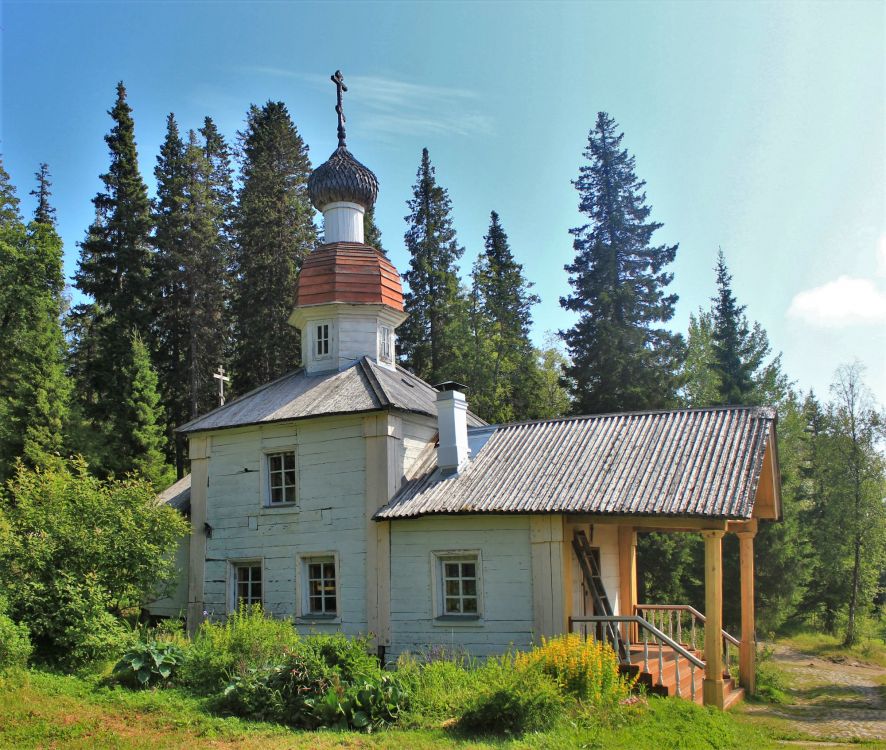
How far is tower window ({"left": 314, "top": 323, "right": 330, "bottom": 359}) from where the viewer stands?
18406 mm

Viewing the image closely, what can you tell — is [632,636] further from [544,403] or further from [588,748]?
[544,403]

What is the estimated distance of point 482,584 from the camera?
13.5 metres

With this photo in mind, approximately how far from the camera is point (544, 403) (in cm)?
3550

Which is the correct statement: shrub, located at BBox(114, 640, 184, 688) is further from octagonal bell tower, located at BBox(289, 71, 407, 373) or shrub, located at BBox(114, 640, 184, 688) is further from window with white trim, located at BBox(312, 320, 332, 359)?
window with white trim, located at BBox(312, 320, 332, 359)

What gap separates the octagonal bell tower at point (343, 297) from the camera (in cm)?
1819

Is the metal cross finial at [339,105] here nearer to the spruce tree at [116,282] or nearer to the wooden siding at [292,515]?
the wooden siding at [292,515]

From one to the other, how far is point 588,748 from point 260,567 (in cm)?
922

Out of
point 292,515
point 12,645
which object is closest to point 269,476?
point 292,515

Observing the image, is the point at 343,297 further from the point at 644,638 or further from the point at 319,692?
the point at 319,692

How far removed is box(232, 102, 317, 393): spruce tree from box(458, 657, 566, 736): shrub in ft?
73.7

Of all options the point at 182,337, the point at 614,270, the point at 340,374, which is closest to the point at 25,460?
the point at 182,337

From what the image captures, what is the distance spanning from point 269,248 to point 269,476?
17655 mm

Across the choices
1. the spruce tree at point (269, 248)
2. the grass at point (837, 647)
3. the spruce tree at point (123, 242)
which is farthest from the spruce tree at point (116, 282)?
the grass at point (837, 647)

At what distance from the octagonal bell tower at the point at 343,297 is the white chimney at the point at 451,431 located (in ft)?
12.2
